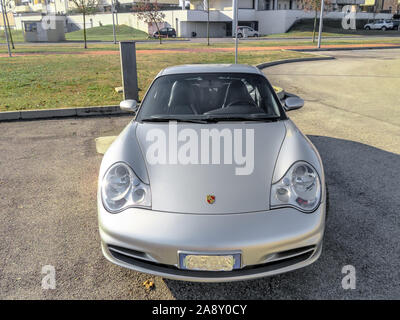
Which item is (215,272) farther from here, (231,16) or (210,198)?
(231,16)

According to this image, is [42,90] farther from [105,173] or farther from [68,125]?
[105,173]

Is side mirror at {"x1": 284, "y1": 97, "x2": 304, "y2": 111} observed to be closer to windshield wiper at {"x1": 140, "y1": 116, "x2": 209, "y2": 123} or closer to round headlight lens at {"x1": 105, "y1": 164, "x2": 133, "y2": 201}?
windshield wiper at {"x1": 140, "y1": 116, "x2": 209, "y2": 123}

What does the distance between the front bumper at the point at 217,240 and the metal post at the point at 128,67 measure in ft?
22.9

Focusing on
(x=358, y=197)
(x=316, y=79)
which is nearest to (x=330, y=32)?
(x=316, y=79)

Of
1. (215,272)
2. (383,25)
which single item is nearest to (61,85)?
(215,272)

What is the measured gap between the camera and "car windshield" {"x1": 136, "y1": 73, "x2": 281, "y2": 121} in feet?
11.4

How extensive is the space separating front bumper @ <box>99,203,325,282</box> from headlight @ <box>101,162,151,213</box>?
107mm

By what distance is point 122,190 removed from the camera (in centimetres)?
263

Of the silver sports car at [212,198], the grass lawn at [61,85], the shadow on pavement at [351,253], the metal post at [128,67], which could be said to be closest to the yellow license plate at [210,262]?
the silver sports car at [212,198]

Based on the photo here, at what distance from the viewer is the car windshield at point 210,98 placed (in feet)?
11.4

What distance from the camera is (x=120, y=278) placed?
2771 millimetres

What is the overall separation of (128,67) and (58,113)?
6.91ft

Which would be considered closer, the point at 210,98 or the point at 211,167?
the point at 211,167

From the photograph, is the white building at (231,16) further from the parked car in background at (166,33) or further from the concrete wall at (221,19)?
the parked car in background at (166,33)
